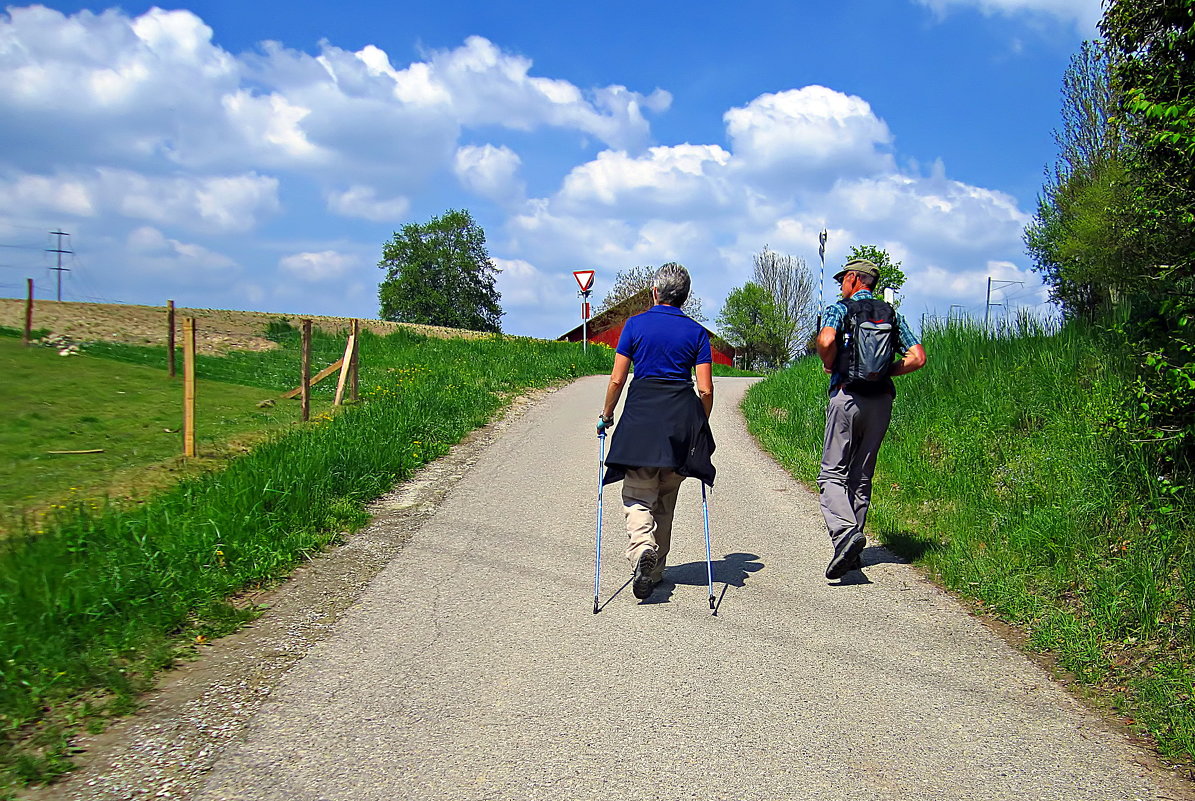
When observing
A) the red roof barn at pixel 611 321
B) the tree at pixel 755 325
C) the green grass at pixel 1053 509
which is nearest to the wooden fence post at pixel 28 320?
the green grass at pixel 1053 509

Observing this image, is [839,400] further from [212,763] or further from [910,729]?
[212,763]

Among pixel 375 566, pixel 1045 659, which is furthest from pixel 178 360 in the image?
pixel 1045 659

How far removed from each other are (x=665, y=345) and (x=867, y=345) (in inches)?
59.4

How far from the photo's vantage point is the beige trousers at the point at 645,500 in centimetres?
540

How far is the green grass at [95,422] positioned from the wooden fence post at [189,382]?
29 centimetres

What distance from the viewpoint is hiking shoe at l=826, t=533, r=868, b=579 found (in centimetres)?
571

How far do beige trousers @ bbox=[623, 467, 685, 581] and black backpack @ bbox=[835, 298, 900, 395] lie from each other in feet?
4.97

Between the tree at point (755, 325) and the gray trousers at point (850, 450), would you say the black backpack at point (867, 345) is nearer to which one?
the gray trousers at point (850, 450)

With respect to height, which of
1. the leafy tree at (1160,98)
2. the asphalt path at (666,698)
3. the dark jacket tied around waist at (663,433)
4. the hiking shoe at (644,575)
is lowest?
the asphalt path at (666,698)

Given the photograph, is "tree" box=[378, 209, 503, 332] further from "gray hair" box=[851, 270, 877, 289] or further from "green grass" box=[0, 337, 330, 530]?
"gray hair" box=[851, 270, 877, 289]

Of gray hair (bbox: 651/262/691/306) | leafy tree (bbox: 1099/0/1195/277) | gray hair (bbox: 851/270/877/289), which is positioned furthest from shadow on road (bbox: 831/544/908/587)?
leafy tree (bbox: 1099/0/1195/277)

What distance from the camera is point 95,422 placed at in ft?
46.6

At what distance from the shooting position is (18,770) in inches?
130

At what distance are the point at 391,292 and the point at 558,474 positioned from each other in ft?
238
